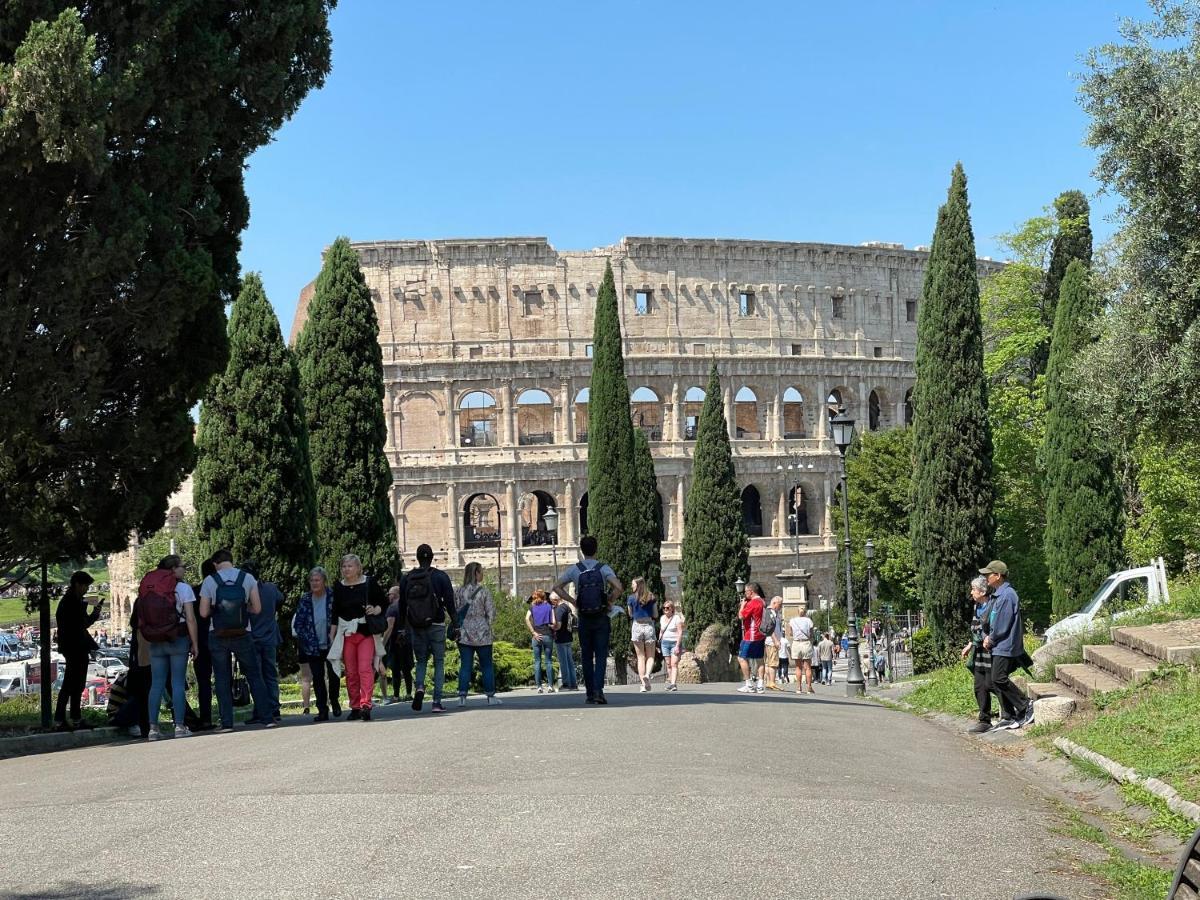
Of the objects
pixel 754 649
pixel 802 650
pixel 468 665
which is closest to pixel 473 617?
pixel 468 665

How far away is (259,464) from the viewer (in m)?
26.2

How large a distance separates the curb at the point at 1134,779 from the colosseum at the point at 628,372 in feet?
171

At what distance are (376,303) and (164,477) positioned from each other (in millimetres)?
50761

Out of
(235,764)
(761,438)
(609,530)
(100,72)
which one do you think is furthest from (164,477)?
(761,438)

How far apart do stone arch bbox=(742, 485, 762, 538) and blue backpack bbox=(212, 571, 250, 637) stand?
185 ft

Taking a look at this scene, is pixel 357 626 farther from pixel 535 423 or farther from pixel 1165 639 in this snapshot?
A: pixel 535 423

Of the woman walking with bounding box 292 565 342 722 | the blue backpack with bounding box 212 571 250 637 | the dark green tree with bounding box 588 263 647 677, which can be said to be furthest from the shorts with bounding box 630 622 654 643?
the dark green tree with bounding box 588 263 647 677

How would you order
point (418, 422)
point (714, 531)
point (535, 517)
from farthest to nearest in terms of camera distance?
point (535, 517)
point (418, 422)
point (714, 531)

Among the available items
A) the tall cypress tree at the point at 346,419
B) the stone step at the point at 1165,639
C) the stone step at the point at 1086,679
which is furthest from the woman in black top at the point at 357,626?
the tall cypress tree at the point at 346,419

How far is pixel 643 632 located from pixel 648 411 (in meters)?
50.5

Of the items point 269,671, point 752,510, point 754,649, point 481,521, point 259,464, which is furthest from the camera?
point 481,521

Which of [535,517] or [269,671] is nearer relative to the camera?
[269,671]

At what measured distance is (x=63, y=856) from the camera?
6.75 meters

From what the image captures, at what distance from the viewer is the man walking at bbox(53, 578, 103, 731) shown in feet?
47.3
